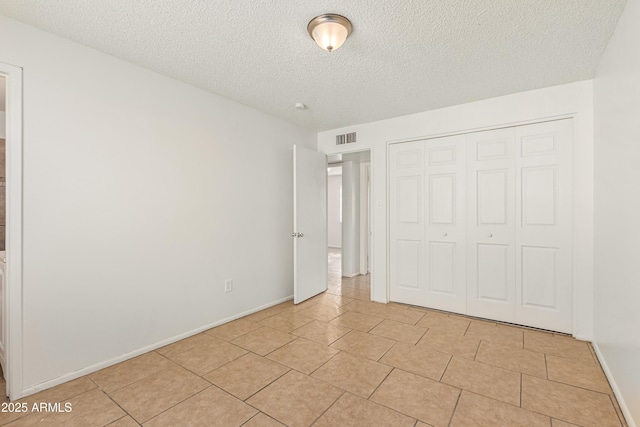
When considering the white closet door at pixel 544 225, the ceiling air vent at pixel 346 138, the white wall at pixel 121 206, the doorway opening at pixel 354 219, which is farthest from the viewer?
the doorway opening at pixel 354 219

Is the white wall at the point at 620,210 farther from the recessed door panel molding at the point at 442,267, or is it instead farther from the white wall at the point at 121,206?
the white wall at the point at 121,206

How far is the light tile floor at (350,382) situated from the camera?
5.45ft

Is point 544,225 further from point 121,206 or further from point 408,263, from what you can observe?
point 121,206

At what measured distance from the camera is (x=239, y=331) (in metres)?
2.86

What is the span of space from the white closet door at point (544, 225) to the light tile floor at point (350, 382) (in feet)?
0.83

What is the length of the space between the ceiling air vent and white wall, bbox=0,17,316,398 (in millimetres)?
1307

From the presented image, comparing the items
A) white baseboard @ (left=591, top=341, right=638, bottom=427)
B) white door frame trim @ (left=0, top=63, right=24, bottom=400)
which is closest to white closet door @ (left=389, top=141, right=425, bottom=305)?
white baseboard @ (left=591, top=341, right=638, bottom=427)

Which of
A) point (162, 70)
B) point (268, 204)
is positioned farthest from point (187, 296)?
point (162, 70)

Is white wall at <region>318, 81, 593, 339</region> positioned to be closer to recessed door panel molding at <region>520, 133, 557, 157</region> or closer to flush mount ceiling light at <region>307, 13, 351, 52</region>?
recessed door panel molding at <region>520, 133, 557, 157</region>

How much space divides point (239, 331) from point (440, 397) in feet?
6.15

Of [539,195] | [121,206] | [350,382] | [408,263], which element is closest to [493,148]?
[539,195]

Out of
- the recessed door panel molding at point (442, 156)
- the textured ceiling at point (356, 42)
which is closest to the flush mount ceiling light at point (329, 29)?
the textured ceiling at point (356, 42)

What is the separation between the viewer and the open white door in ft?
12.0

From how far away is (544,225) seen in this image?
9.18ft
